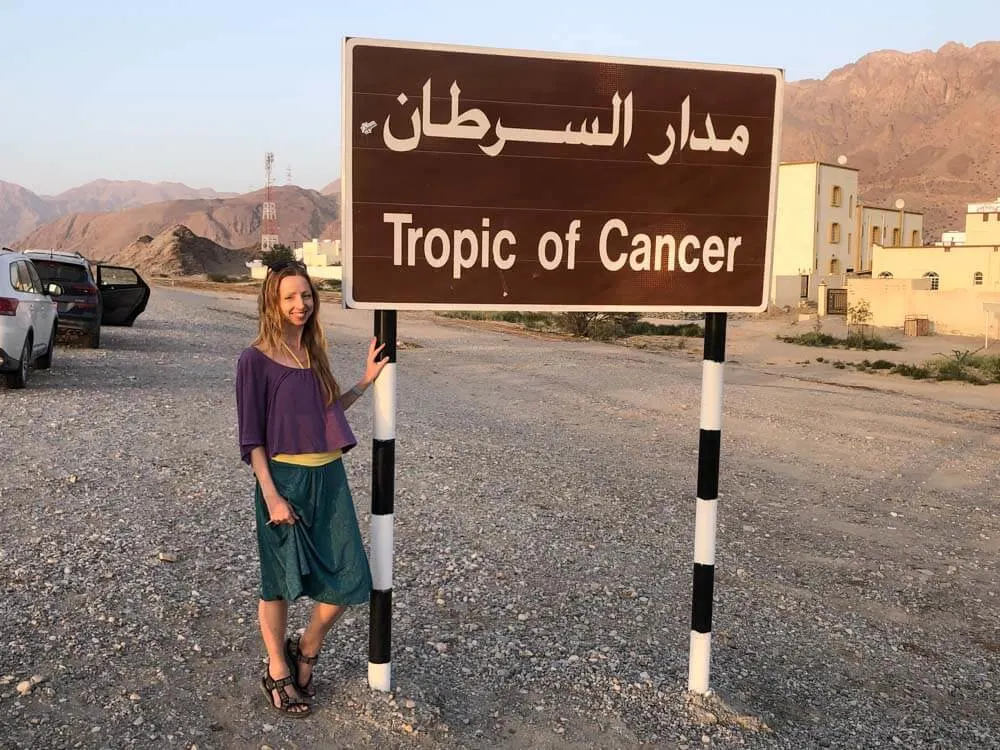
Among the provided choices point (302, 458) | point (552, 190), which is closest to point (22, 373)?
point (302, 458)

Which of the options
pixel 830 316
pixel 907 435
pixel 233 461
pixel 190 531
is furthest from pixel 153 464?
pixel 830 316

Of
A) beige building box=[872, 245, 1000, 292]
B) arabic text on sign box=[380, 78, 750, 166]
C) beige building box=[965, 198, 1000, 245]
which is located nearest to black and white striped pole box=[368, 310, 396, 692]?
arabic text on sign box=[380, 78, 750, 166]

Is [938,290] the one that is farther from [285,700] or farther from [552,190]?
[285,700]

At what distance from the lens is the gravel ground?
3.41 meters

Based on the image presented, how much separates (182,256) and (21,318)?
346 feet

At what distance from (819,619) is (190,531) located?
3.85 meters

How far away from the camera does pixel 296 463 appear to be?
123 inches

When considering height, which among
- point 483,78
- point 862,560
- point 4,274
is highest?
point 483,78

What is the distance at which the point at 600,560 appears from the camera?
546 centimetres

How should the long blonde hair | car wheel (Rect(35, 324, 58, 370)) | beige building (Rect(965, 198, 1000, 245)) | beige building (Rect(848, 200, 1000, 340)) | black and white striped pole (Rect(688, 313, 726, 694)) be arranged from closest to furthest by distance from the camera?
the long blonde hair, black and white striped pole (Rect(688, 313, 726, 694)), car wheel (Rect(35, 324, 58, 370)), beige building (Rect(848, 200, 1000, 340)), beige building (Rect(965, 198, 1000, 245))

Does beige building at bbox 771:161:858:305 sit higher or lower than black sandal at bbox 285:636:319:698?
higher

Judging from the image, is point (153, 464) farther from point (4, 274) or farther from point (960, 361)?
point (960, 361)

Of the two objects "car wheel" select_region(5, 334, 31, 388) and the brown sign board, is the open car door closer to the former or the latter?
"car wheel" select_region(5, 334, 31, 388)

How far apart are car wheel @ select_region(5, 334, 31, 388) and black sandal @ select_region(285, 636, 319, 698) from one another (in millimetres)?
8558
